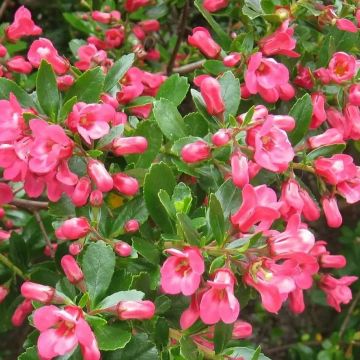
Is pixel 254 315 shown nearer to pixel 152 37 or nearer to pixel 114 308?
pixel 152 37

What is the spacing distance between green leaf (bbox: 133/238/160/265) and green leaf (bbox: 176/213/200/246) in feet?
0.37

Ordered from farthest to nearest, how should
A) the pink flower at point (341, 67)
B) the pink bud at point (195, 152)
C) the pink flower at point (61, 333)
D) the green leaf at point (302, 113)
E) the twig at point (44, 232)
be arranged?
1. the twig at point (44, 232)
2. the pink flower at point (341, 67)
3. the green leaf at point (302, 113)
4. the pink bud at point (195, 152)
5. the pink flower at point (61, 333)

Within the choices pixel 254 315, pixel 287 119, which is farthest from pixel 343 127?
pixel 254 315

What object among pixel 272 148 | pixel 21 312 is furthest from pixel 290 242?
pixel 21 312

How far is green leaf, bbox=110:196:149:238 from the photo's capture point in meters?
1.30

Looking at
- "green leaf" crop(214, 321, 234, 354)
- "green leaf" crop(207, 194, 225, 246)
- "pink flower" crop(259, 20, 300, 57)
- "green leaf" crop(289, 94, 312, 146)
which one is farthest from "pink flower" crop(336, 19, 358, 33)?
"green leaf" crop(214, 321, 234, 354)

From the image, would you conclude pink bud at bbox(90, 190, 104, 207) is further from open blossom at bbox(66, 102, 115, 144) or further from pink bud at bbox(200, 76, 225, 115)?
pink bud at bbox(200, 76, 225, 115)

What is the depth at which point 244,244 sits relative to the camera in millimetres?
1131

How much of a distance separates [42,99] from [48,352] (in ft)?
1.44

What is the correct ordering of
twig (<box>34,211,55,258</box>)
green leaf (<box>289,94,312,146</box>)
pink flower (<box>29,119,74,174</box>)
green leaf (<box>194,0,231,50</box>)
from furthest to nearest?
twig (<box>34,211,55,258</box>) < green leaf (<box>194,0,231,50</box>) < green leaf (<box>289,94,312,146</box>) < pink flower (<box>29,119,74,174</box>)

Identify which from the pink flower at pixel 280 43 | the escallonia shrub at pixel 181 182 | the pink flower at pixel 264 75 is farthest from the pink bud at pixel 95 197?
the pink flower at pixel 280 43

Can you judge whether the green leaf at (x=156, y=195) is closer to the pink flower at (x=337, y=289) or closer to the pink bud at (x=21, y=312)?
the pink bud at (x=21, y=312)

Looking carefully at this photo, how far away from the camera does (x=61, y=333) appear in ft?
3.49

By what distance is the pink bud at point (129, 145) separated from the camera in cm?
126
